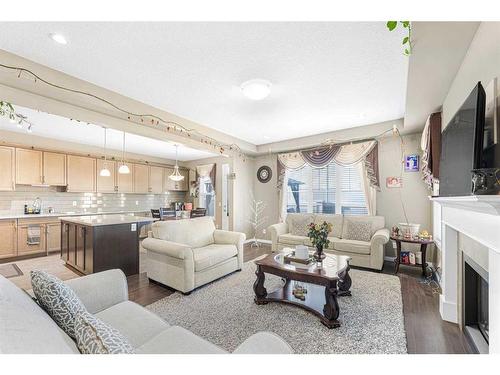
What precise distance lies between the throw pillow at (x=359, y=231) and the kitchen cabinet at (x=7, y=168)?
656cm

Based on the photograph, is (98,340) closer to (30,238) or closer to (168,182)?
(30,238)

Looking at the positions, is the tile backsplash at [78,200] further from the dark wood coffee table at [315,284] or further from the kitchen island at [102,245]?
the dark wood coffee table at [315,284]

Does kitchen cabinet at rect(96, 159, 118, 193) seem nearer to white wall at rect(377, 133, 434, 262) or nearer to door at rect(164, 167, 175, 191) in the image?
door at rect(164, 167, 175, 191)

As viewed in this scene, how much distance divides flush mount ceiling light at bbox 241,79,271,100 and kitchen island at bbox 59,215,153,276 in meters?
2.73

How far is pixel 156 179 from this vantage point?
6980 mm

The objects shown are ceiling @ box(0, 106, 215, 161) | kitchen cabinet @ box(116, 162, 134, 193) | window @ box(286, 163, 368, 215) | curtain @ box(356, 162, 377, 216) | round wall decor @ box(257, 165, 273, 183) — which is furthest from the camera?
kitchen cabinet @ box(116, 162, 134, 193)

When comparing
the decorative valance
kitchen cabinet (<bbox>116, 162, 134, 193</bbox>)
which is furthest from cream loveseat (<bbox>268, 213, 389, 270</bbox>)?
kitchen cabinet (<bbox>116, 162, 134, 193</bbox>)

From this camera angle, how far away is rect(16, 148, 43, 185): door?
4.49m

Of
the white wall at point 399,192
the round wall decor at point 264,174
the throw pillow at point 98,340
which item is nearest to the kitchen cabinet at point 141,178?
the round wall decor at point 264,174

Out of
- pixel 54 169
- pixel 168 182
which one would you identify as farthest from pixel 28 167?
pixel 168 182

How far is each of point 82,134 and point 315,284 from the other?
205 inches

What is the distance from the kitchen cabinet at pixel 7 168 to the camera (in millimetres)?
4297

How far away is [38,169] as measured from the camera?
4738 millimetres
